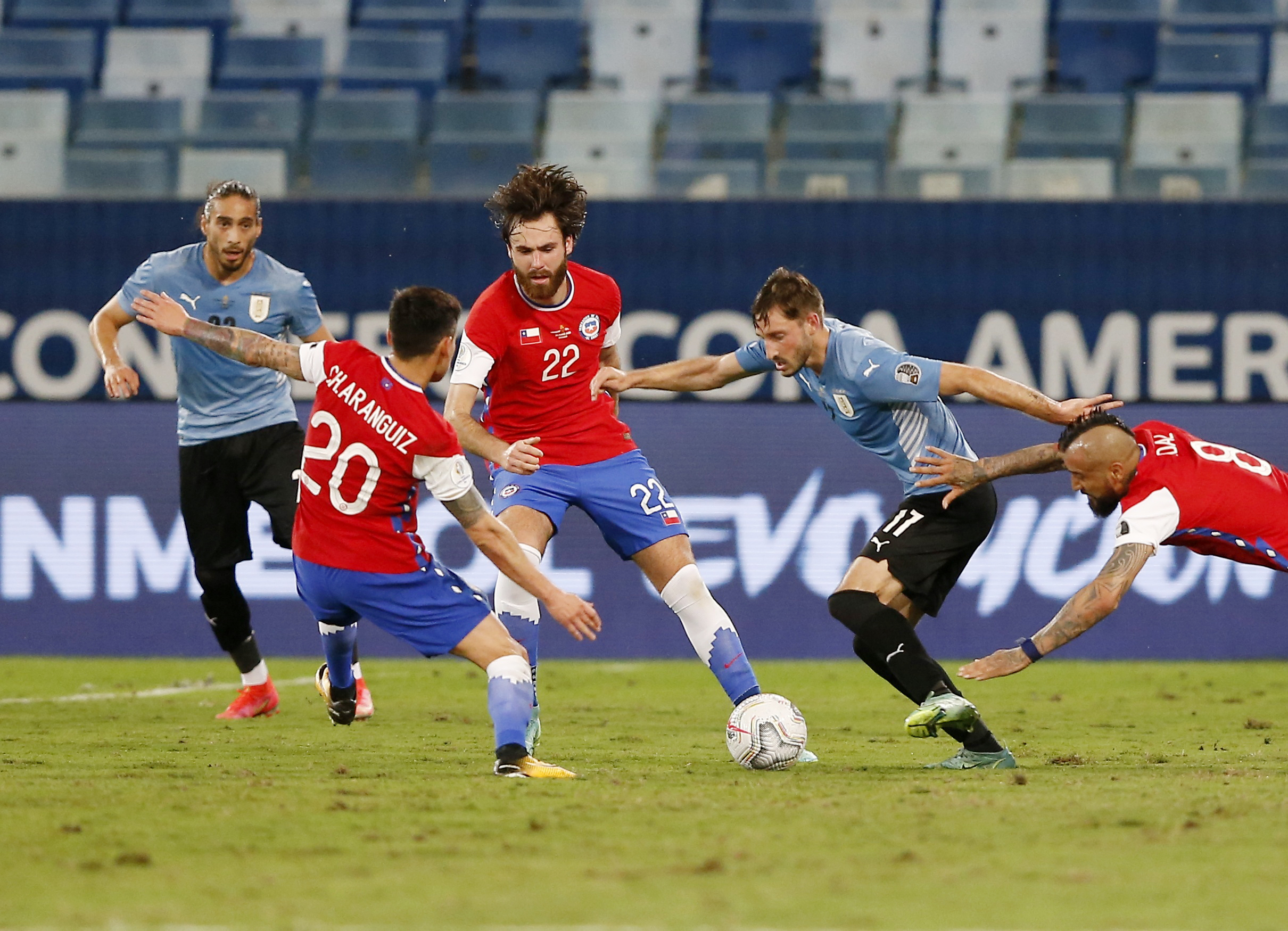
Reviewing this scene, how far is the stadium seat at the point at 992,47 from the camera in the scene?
1532cm

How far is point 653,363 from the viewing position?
39.6ft

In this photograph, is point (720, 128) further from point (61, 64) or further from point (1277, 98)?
point (61, 64)

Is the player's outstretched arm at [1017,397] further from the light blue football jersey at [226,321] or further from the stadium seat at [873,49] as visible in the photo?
the stadium seat at [873,49]

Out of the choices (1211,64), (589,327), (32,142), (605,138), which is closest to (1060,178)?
(1211,64)

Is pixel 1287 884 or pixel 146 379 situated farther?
pixel 146 379

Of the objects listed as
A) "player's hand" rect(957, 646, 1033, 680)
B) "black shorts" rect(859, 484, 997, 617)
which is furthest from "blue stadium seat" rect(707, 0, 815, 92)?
"player's hand" rect(957, 646, 1033, 680)

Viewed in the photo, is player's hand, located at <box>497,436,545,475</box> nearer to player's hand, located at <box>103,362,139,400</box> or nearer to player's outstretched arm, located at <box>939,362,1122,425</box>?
player's outstretched arm, located at <box>939,362,1122,425</box>

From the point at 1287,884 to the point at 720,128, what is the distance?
10860 mm

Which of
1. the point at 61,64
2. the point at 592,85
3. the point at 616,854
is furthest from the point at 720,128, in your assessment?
the point at 616,854

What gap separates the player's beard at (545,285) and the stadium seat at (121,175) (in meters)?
7.66

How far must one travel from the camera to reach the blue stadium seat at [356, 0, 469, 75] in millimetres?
15523

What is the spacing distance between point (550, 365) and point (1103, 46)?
1019 centimetres

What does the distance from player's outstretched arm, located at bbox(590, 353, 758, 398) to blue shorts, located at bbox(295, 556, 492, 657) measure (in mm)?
1341

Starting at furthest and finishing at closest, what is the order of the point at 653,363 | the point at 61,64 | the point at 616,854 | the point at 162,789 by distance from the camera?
the point at 61,64
the point at 653,363
the point at 162,789
the point at 616,854
